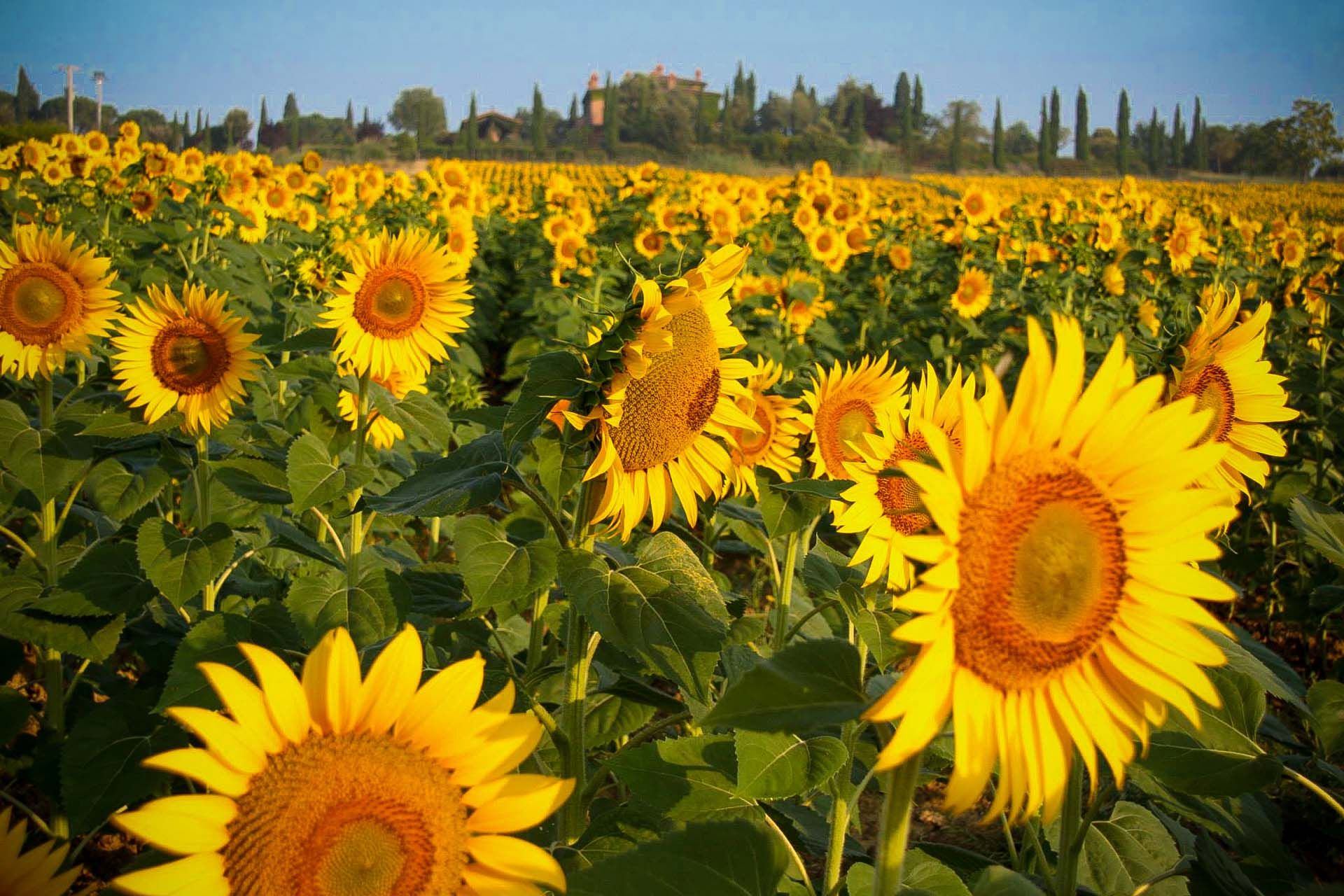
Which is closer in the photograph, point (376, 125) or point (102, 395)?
point (102, 395)

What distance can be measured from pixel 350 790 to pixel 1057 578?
78 cm

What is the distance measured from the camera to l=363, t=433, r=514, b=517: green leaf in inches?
63.9

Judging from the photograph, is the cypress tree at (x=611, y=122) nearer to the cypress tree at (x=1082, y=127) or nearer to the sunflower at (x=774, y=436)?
the cypress tree at (x=1082, y=127)

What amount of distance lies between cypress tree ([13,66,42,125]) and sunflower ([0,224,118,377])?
4837cm

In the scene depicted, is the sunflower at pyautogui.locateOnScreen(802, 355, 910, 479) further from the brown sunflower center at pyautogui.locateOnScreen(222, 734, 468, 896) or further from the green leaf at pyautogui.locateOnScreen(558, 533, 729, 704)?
the brown sunflower center at pyautogui.locateOnScreen(222, 734, 468, 896)

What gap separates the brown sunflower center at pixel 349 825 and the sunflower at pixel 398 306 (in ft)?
6.27

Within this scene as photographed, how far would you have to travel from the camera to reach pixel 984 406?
100 cm

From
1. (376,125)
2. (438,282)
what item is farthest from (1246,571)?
(376,125)

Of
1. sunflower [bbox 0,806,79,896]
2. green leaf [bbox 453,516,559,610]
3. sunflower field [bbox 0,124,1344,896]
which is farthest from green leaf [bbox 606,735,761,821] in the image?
sunflower [bbox 0,806,79,896]

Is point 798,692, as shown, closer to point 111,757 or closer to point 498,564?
point 498,564

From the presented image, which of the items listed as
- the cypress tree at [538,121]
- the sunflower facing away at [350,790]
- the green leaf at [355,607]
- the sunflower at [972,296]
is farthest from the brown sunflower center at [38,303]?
the cypress tree at [538,121]

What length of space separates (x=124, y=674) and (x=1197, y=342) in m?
3.77

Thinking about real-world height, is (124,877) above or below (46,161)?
below

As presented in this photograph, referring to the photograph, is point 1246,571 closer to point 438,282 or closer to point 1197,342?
point 1197,342
